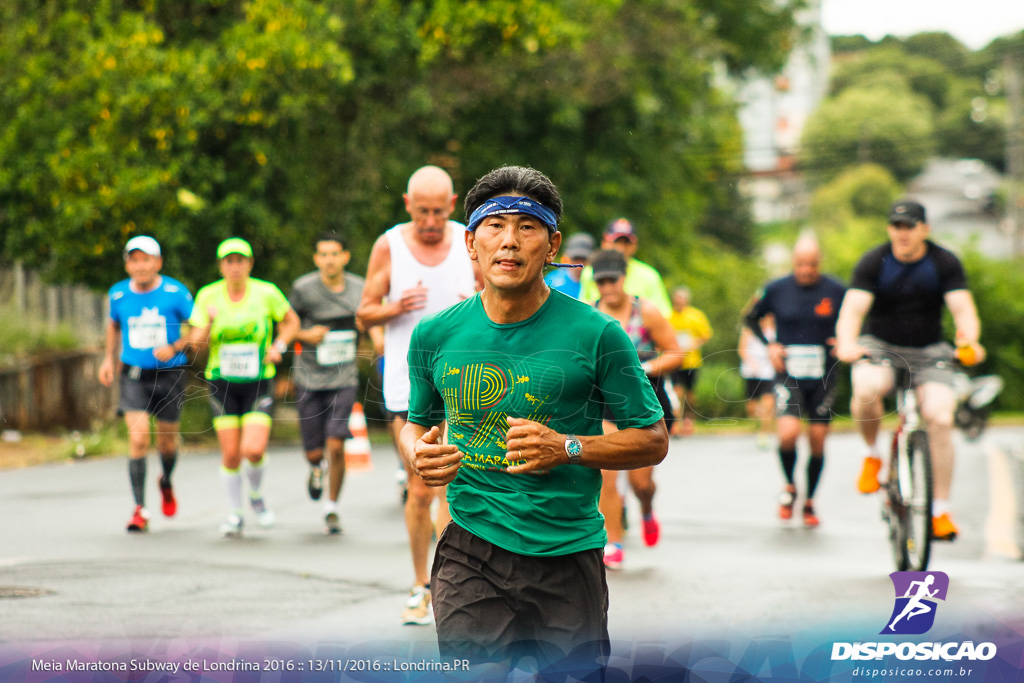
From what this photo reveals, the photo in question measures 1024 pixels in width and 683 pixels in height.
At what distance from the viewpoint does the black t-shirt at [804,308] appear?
9.52m

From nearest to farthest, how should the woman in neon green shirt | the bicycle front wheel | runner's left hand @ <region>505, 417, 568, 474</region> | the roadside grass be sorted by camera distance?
runner's left hand @ <region>505, 417, 568, 474</region> < the bicycle front wheel < the woman in neon green shirt < the roadside grass

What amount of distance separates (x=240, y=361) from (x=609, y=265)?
280 centimetres

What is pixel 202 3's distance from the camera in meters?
17.1

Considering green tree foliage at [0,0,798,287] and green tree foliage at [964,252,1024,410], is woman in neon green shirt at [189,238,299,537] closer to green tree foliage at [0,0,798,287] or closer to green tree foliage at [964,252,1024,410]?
green tree foliage at [0,0,798,287]

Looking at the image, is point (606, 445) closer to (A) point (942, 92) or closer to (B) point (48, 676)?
(B) point (48, 676)

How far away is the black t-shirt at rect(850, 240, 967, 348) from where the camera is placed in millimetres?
7492

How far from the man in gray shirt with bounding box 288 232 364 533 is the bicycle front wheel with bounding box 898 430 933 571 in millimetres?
3948

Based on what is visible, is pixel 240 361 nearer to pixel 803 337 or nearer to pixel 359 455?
pixel 803 337

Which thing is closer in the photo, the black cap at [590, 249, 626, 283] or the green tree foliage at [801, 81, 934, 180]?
the black cap at [590, 249, 626, 283]

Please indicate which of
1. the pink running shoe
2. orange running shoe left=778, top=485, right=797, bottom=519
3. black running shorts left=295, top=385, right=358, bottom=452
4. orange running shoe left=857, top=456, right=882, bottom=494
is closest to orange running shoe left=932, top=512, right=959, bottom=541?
orange running shoe left=857, top=456, right=882, bottom=494

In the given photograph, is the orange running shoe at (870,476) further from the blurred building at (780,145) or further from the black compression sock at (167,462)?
the blurred building at (780,145)

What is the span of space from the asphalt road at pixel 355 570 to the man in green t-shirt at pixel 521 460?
6.92ft

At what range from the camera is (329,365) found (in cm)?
934

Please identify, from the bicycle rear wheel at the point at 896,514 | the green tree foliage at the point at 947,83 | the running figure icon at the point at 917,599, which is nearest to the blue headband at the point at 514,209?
the running figure icon at the point at 917,599
